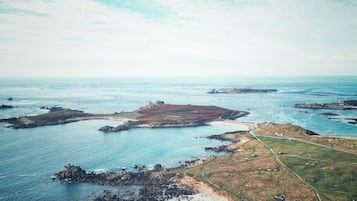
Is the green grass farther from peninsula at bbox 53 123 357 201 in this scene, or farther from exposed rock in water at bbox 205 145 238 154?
exposed rock in water at bbox 205 145 238 154

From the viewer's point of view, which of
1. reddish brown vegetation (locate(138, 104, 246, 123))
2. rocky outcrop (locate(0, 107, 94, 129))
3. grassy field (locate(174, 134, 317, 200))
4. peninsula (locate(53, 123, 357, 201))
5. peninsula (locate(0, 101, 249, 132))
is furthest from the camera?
reddish brown vegetation (locate(138, 104, 246, 123))

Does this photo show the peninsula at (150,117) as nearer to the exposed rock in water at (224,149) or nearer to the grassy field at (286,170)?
the exposed rock in water at (224,149)

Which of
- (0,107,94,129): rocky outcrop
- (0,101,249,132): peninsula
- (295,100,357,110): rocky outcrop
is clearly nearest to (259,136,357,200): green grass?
(0,101,249,132): peninsula

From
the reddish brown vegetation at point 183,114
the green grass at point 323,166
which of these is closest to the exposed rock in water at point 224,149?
the green grass at point 323,166

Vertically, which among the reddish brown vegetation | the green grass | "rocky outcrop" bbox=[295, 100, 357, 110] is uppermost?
"rocky outcrop" bbox=[295, 100, 357, 110]

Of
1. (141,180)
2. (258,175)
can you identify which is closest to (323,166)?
(258,175)

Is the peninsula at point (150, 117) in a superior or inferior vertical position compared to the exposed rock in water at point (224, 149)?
superior

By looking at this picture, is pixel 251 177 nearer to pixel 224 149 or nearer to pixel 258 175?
pixel 258 175
